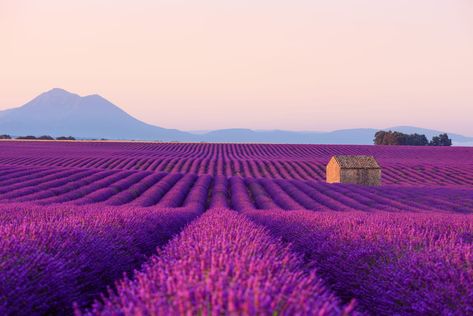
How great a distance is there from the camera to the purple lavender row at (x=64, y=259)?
168 inches

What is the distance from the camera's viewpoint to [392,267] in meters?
5.29

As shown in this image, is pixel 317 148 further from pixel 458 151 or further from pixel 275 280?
pixel 275 280

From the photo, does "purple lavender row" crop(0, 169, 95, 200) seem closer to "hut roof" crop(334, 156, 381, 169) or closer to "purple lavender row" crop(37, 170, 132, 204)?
"purple lavender row" crop(37, 170, 132, 204)

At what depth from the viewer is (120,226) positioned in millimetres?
7953

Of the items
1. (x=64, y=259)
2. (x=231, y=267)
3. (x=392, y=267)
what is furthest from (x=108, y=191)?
(x=231, y=267)

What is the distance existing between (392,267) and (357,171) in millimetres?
29520

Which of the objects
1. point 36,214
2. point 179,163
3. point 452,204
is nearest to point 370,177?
point 452,204

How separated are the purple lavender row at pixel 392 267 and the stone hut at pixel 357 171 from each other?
1011 inches

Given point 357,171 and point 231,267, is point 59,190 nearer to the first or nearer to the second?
point 231,267

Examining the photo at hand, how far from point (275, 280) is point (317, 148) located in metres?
66.8

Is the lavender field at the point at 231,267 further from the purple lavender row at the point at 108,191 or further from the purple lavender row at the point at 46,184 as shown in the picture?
the purple lavender row at the point at 46,184

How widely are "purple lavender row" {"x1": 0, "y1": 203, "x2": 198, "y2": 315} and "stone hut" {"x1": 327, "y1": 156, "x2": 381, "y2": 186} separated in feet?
86.8

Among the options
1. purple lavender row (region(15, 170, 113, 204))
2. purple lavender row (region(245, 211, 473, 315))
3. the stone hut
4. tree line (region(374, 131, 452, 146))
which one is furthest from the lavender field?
tree line (region(374, 131, 452, 146))

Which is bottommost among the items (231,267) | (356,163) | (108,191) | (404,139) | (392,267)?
(108,191)
